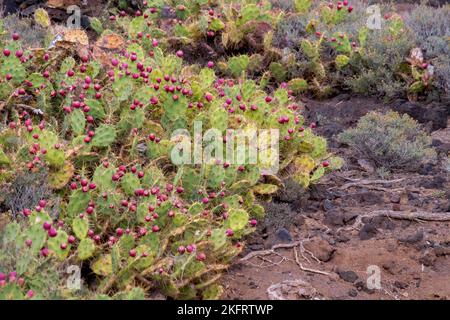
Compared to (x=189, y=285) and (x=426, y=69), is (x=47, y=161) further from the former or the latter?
(x=426, y=69)

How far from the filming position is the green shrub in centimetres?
652

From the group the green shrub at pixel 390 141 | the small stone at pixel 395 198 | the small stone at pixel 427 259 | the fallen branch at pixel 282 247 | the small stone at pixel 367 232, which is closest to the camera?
the fallen branch at pixel 282 247

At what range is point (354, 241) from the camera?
5.30 metres

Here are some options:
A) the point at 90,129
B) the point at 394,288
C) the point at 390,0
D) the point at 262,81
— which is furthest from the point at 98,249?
the point at 390,0

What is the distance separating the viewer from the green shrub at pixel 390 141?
6520 mm

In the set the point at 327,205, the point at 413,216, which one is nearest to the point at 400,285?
the point at 413,216

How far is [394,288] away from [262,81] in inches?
123

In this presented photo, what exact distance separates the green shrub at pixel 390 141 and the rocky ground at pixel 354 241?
108mm

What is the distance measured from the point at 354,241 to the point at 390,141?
5.38 ft

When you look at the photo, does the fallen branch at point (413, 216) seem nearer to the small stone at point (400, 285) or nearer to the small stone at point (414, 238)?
the small stone at point (414, 238)

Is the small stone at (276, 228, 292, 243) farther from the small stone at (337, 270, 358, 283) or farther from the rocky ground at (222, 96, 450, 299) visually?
the small stone at (337, 270, 358, 283)

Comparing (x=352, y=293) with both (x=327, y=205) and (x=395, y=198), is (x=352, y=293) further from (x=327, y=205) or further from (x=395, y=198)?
(x=395, y=198)

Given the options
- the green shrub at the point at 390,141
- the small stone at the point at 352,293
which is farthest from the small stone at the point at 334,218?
→ the green shrub at the point at 390,141

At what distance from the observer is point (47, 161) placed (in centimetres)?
500
